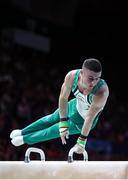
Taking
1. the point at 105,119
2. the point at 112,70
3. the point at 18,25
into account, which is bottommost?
the point at 105,119

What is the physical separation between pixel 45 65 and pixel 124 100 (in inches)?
109

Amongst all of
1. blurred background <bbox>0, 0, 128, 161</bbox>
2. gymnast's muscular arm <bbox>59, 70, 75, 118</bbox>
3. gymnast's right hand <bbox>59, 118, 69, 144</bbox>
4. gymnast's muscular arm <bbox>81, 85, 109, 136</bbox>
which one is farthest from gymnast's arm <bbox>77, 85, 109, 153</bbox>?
blurred background <bbox>0, 0, 128, 161</bbox>

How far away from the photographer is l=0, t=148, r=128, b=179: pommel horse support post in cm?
482

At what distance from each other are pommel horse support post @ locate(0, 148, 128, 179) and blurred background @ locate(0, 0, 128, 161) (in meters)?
4.05

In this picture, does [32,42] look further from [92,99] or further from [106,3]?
[92,99]

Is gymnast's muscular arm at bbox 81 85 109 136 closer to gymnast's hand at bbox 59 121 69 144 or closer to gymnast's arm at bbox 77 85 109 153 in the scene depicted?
gymnast's arm at bbox 77 85 109 153

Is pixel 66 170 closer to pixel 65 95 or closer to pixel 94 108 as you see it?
pixel 94 108

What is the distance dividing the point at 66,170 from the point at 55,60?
11.0 metres

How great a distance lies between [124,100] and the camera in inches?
610

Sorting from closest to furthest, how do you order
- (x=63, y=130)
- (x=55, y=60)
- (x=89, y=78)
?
(x=89, y=78)
(x=63, y=130)
(x=55, y=60)

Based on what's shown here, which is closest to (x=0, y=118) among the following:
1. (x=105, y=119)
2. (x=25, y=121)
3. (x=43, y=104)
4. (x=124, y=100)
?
(x=25, y=121)

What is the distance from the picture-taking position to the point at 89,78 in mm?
5387

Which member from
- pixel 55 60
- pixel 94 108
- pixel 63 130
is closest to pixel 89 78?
pixel 94 108

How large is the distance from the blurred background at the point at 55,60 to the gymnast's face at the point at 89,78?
4.18m
